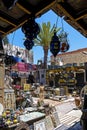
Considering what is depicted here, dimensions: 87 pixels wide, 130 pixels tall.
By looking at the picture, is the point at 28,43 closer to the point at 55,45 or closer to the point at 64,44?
the point at 55,45

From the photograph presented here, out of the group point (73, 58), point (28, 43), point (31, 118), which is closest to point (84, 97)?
point (28, 43)

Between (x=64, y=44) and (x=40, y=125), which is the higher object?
(x=64, y=44)

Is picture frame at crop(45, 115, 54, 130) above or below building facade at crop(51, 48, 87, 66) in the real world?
below

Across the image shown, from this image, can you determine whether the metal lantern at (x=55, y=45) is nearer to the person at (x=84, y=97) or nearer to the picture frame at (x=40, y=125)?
the person at (x=84, y=97)

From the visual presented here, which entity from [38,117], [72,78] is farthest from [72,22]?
[72,78]

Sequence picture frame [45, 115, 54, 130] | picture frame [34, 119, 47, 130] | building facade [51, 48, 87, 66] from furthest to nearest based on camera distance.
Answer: building facade [51, 48, 87, 66], picture frame [45, 115, 54, 130], picture frame [34, 119, 47, 130]

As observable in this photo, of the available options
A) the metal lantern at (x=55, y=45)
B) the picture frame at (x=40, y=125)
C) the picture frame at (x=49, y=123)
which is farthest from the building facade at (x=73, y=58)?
the metal lantern at (x=55, y=45)

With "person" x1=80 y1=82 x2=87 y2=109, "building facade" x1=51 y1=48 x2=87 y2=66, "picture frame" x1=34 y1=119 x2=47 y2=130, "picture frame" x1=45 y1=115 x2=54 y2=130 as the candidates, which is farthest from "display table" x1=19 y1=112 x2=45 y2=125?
"building facade" x1=51 y1=48 x2=87 y2=66

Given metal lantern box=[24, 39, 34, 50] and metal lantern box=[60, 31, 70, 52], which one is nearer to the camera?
metal lantern box=[24, 39, 34, 50]

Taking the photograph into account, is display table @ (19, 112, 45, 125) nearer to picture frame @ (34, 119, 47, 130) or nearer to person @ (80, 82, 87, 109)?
picture frame @ (34, 119, 47, 130)

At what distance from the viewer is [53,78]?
77.3ft

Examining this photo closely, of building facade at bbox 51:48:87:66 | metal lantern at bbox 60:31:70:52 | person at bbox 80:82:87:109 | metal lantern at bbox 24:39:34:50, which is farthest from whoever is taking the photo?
building facade at bbox 51:48:87:66

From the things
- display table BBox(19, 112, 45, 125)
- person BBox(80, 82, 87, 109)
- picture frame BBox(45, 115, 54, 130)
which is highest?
person BBox(80, 82, 87, 109)

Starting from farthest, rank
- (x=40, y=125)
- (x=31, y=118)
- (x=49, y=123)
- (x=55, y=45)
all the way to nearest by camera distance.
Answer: (x=49, y=123), (x=40, y=125), (x=31, y=118), (x=55, y=45)
